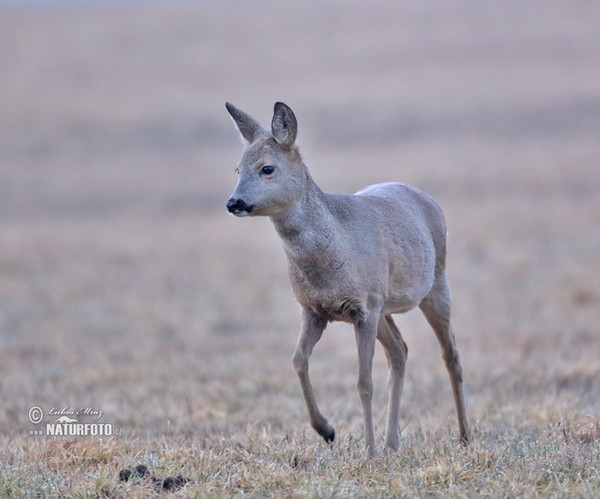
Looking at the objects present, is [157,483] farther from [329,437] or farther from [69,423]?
[69,423]

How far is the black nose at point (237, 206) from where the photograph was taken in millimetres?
7174

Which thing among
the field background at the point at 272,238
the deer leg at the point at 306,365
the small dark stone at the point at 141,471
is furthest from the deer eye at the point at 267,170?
the small dark stone at the point at 141,471

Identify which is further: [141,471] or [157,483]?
[141,471]

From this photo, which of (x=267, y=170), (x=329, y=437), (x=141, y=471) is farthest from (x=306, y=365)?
(x=141, y=471)

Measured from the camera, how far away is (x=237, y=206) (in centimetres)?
722

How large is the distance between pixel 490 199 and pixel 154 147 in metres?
14.7

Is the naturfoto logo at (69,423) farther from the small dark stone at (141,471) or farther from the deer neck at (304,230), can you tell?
the deer neck at (304,230)

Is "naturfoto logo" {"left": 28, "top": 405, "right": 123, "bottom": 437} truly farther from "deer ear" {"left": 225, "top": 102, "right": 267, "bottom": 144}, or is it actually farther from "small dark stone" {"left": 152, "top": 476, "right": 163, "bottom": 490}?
"deer ear" {"left": 225, "top": 102, "right": 267, "bottom": 144}

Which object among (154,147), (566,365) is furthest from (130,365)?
(154,147)

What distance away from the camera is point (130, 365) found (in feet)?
45.4

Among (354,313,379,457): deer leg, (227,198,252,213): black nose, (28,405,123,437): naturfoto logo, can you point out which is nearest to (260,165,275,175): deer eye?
(227,198,252,213): black nose

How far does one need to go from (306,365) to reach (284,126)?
5.97ft

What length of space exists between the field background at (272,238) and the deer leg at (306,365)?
159 millimetres

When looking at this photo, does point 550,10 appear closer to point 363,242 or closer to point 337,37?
point 337,37
